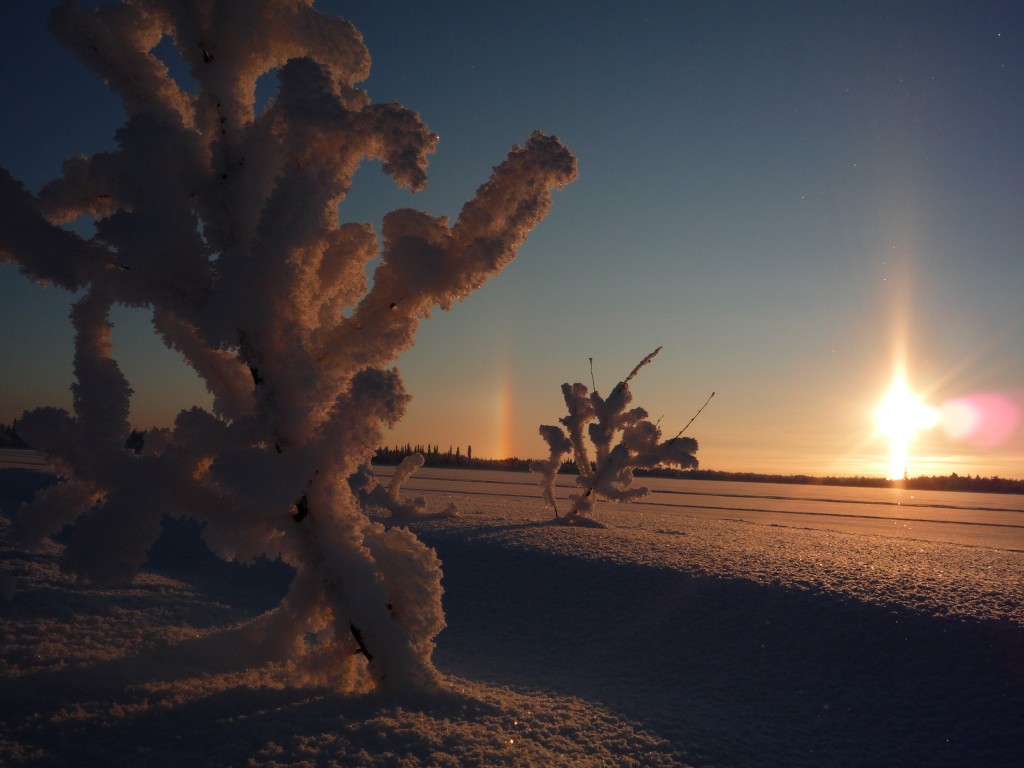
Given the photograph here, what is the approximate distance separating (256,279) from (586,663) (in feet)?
12.4

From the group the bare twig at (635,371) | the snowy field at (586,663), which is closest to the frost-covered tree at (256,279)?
the snowy field at (586,663)

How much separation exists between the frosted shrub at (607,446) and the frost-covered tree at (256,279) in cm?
663

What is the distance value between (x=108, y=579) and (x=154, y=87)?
99.9 inches

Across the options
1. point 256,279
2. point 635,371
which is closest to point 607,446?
point 635,371

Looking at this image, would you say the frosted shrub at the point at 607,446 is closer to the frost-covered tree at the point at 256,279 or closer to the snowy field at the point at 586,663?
the snowy field at the point at 586,663

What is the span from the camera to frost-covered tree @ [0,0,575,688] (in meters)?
3.21

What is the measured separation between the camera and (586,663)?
17.1 feet

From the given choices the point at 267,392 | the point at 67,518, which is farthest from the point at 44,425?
the point at 267,392

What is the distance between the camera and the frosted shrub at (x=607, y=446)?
397 inches

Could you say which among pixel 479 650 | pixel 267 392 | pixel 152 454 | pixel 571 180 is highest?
pixel 571 180

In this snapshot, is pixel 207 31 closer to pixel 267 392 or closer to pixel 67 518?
pixel 267 392

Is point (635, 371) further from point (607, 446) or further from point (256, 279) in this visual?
point (256, 279)

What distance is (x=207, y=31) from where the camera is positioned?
3.52 meters

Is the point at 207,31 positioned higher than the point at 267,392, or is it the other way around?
the point at 207,31
